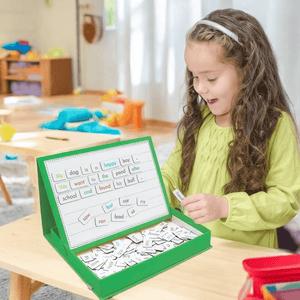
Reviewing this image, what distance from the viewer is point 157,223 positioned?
630mm

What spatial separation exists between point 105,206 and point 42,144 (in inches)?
46.1

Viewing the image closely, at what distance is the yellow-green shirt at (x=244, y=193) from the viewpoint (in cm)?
68

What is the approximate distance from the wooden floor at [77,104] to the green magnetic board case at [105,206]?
243 centimetres

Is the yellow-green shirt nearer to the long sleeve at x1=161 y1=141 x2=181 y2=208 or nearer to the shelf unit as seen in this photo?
the long sleeve at x1=161 y1=141 x2=181 y2=208

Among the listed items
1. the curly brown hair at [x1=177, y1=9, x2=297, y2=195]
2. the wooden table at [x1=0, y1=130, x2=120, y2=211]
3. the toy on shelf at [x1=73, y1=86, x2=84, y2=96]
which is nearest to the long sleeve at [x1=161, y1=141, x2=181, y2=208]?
the curly brown hair at [x1=177, y1=9, x2=297, y2=195]

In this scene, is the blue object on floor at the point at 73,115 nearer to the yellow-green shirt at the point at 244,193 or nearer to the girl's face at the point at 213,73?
the yellow-green shirt at the point at 244,193

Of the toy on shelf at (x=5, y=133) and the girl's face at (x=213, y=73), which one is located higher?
the girl's face at (x=213, y=73)

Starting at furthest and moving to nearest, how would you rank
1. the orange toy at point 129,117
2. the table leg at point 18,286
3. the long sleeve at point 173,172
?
the orange toy at point 129,117, the long sleeve at point 173,172, the table leg at point 18,286

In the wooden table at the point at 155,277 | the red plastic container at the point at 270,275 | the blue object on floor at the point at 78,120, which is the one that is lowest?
the blue object on floor at the point at 78,120

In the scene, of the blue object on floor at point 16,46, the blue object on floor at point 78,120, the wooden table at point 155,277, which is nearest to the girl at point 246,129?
the wooden table at point 155,277

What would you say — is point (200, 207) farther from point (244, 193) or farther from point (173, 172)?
point (173, 172)

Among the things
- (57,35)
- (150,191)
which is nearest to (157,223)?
(150,191)

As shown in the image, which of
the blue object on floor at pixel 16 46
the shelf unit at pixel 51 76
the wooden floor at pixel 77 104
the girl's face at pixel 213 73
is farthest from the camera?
the blue object on floor at pixel 16 46

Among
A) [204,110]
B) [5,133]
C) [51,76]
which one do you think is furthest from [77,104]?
[204,110]
